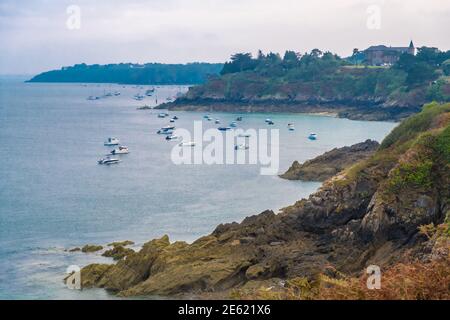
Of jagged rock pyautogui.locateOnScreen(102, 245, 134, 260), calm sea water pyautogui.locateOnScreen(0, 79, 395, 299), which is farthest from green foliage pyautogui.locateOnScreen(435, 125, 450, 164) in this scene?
jagged rock pyautogui.locateOnScreen(102, 245, 134, 260)

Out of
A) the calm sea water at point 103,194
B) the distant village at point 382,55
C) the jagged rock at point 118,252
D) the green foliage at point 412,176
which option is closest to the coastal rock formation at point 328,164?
the calm sea water at point 103,194

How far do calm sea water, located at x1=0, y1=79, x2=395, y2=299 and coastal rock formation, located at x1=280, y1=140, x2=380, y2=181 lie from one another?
4.13 ft

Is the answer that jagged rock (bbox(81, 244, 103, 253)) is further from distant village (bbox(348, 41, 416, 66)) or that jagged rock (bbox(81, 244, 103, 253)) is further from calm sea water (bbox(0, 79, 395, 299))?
distant village (bbox(348, 41, 416, 66))

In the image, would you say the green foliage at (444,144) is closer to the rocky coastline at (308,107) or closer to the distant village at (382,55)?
the rocky coastline at (308,107)

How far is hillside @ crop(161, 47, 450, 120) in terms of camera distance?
88625mm

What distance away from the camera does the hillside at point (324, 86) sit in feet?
291

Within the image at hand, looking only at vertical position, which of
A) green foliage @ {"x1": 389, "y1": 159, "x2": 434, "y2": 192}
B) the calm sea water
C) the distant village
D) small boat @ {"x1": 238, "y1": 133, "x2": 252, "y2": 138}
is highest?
the distant village

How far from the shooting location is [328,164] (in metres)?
46.0

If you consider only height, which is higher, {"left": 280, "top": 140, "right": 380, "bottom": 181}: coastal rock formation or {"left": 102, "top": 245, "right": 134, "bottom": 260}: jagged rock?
{"left": 280, "top": 140, "right": 380, "bottom": 181}: coastal rock formation

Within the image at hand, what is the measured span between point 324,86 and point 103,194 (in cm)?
6905
